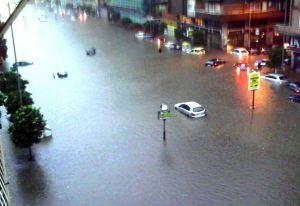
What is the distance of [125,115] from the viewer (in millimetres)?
35562

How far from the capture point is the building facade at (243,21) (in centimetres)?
6650

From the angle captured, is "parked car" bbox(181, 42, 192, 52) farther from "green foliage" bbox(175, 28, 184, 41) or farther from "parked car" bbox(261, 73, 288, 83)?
"parked car" bbox(261, 73, 288, 83)

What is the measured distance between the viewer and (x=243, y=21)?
67.8 meters

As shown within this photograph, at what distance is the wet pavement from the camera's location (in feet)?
73.2

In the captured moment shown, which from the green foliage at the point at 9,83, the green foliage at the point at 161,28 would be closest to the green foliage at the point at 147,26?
the green foliage at the point at 161,28

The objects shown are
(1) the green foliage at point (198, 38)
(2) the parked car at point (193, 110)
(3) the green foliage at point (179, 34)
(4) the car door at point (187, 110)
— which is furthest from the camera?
(3) the green foliage at point (179, 34)

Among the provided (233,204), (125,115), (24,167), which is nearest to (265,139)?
(233,204)

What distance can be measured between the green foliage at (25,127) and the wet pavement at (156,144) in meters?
1.57

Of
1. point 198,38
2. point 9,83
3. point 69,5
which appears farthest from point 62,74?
point 69,5

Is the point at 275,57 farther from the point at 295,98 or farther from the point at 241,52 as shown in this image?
the point at 241,52

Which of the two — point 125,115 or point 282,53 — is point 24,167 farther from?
point 282,53

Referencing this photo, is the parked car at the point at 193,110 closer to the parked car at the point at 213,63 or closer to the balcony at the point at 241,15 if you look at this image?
the parked car at the point at 213,63

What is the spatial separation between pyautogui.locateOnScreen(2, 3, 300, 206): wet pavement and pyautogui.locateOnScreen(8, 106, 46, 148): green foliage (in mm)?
1565

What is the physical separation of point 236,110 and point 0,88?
2041 centimetres
